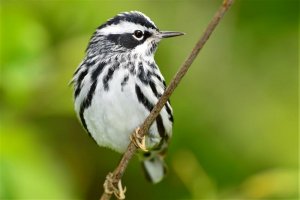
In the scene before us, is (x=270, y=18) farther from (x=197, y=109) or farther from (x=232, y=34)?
(x=197, y=109)

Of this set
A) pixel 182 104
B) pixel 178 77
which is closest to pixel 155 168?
pixel 182 104

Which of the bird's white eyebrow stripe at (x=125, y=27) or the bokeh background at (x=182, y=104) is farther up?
the bird's white eyebrow stripe at (x=125, y=27)

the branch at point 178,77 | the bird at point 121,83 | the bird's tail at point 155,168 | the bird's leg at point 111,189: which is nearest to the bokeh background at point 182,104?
the bird's tail at point 155,168

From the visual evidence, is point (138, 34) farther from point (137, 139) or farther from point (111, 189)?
point (111, 189)

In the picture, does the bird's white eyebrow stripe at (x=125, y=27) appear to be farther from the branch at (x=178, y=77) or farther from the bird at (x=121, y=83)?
the branch at (x=178, y=77)

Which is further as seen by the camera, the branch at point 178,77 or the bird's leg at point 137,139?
the bird's leg at point 137,139

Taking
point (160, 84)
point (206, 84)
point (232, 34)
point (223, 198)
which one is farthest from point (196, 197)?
point (232, 34)

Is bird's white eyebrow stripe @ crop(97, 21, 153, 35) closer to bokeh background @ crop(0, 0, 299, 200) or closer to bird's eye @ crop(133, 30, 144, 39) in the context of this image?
bird's eye @ crop(133, 30, 144, 39)
